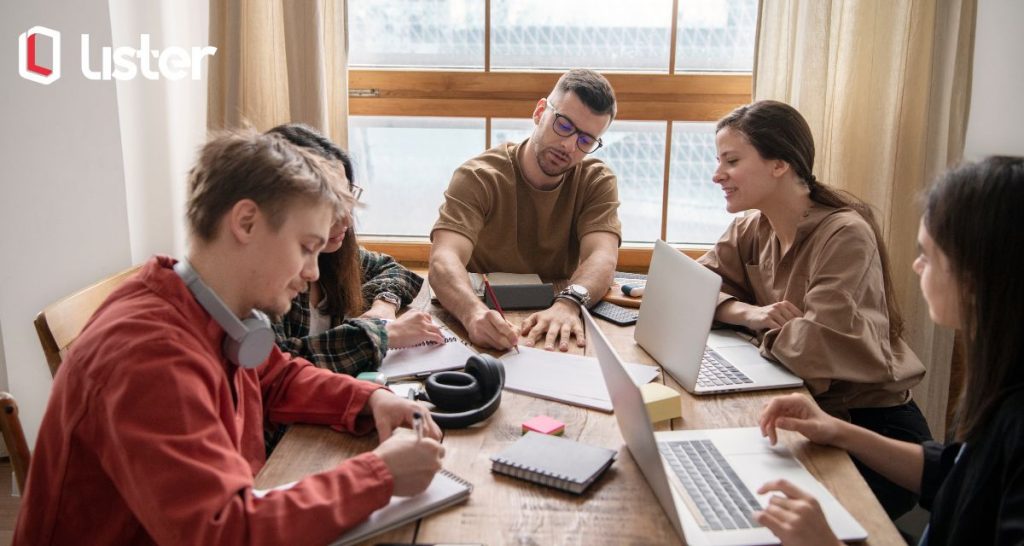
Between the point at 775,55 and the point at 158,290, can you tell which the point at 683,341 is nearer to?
the point at 158,290

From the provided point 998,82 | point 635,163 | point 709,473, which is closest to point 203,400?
point 709,473

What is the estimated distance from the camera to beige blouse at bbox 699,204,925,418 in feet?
5.37

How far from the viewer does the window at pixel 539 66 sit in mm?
2893

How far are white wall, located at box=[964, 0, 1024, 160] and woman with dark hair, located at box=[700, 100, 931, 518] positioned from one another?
81cm

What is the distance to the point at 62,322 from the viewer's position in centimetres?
150

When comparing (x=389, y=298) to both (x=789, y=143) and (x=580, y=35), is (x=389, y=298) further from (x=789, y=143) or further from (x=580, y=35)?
(x=580, y=35)

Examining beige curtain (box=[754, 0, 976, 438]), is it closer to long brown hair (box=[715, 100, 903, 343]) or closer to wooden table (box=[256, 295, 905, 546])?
long brown hair (box=[715, 100, 903, 343])

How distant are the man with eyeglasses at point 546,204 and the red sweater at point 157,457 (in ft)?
3.37

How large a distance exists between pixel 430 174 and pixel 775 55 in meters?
1.27

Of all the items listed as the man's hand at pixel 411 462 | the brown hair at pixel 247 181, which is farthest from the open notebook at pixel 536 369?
the brown hair at pixel 247 181

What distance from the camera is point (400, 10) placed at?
294 centimetres

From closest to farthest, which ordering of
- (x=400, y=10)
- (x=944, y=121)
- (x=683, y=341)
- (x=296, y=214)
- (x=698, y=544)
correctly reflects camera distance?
(x=698, y=544) → (x=296, y=214) → (x=683, y=341) → (x=944, y=121) → (x=400, y=10)

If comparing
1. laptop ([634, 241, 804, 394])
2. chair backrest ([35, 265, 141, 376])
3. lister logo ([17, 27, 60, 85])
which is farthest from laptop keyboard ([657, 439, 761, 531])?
lister logo ([17, 27, 60, 85])

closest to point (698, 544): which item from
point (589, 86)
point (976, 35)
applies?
point (589, 86)
